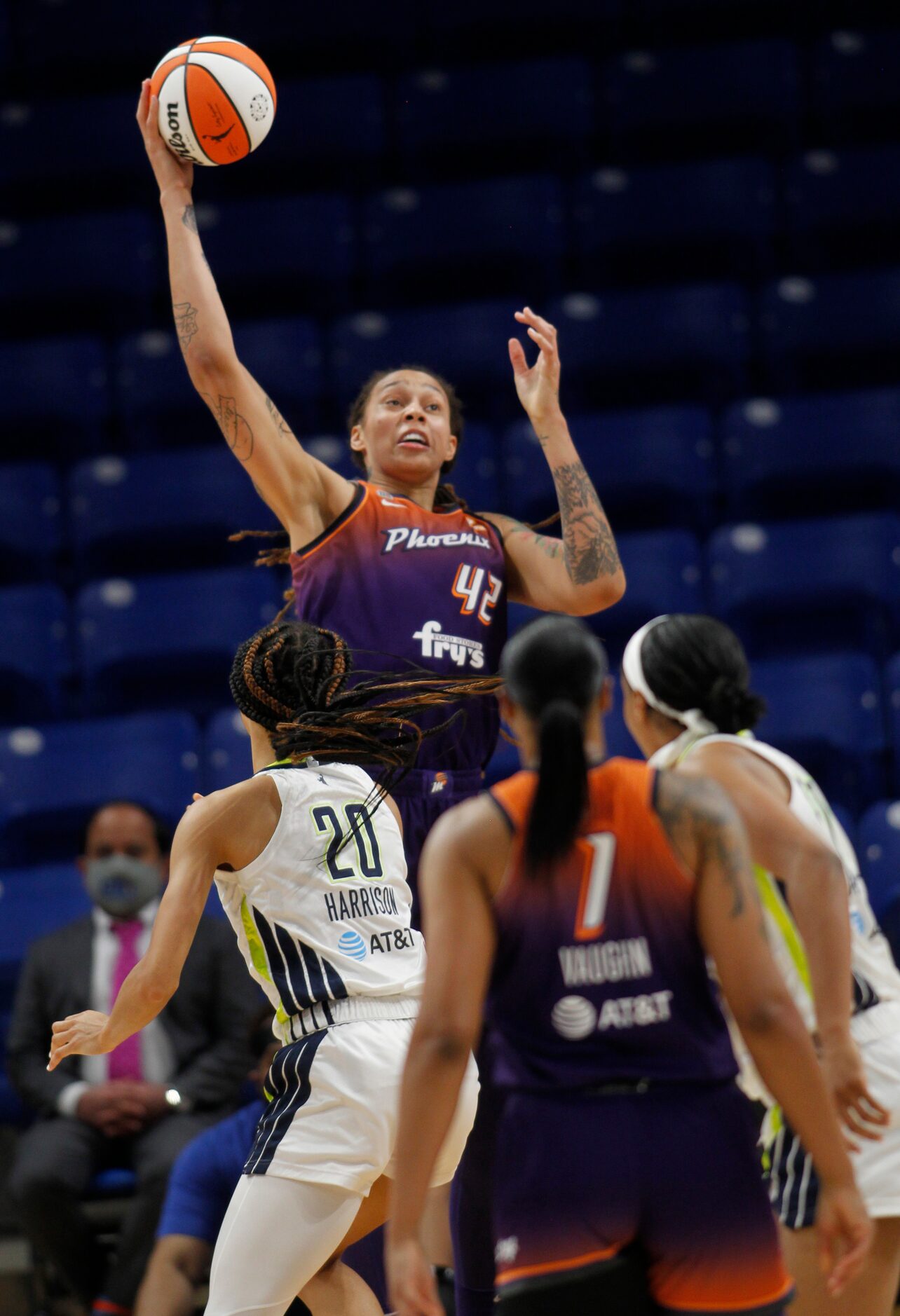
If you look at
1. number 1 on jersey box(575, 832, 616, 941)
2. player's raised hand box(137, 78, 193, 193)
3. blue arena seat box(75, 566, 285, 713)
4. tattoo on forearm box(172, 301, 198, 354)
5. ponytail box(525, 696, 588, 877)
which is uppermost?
player's raised hand box(137, 78, 193, 193)

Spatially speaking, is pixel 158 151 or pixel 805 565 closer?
pixel 158 151

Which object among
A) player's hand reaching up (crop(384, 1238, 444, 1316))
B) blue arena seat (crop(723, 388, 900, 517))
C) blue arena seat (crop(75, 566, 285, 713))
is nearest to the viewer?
player's hand reaching up (crop(384, 1238, 444, 1316))

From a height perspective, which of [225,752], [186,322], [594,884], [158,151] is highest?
[158,151]

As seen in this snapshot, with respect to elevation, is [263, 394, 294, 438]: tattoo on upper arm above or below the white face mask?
above

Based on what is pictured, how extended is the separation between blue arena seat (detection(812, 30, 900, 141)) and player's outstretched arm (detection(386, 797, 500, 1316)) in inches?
265

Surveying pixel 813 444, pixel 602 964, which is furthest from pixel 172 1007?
pixel 602 964

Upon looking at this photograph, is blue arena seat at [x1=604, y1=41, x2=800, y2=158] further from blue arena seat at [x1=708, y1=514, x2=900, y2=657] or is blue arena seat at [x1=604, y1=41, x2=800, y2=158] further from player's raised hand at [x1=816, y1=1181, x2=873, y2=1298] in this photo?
player's raised hand at [x1=816, y1=1181, x2=873, y2=1298]

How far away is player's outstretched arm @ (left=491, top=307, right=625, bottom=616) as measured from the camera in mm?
3896

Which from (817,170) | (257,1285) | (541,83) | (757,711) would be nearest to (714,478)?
(817,170)

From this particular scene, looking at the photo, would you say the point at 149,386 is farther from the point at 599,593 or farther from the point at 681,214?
the point at 599,593

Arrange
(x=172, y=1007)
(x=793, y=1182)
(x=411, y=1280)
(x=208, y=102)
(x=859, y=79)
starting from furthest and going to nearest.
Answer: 1. (x=859, y=79)
2. (x=172, y=1007)
3. (x=208, y=102)
4. (x=793, y=1182)
5. (x=411, y=1280)

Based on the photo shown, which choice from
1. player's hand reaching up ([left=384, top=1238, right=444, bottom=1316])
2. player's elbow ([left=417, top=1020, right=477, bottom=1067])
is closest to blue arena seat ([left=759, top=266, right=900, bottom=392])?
player's elbow ([left=417, top=1020, right=477, bottom=1067])

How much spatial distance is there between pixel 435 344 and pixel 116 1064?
3.33 meters

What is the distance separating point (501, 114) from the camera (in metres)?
7.88
